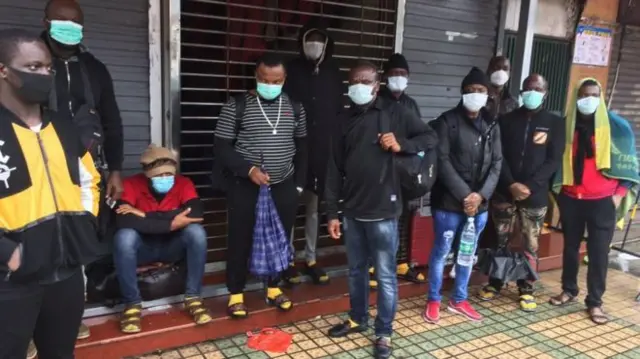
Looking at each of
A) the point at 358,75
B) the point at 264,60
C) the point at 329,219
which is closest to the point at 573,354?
the point at 329,219

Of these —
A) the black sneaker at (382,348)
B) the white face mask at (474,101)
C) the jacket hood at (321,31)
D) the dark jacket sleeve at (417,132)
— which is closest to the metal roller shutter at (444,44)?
the jacket hood at (321,31)

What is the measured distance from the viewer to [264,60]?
11.8ft

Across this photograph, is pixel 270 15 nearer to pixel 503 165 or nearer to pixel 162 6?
pixel 162 6

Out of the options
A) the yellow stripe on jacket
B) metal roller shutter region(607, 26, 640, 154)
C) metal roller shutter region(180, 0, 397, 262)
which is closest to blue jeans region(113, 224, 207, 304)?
metal roller shutter region(180, 0, 397, 262)

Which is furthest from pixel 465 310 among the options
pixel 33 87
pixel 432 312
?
pixel 33 87

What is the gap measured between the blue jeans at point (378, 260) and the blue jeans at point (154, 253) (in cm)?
106

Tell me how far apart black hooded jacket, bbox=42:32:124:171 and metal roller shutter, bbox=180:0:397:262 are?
0.96 meters

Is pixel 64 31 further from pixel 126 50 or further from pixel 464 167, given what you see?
pixel 464 167

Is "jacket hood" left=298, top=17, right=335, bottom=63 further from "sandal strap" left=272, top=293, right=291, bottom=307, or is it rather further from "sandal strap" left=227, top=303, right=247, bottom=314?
"sandal strap" left=227, top=303, right=247, bottom=314

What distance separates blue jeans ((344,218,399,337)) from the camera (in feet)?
11.6

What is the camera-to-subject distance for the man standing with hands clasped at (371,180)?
11.5 feet

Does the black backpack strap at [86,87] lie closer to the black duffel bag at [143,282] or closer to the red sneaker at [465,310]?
the black duffel bag at [143,282]

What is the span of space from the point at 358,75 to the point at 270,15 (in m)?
1.93

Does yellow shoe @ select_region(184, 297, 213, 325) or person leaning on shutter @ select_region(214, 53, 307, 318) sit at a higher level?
person leaning on shutter @ select_region(214, 53, 307, 318)
